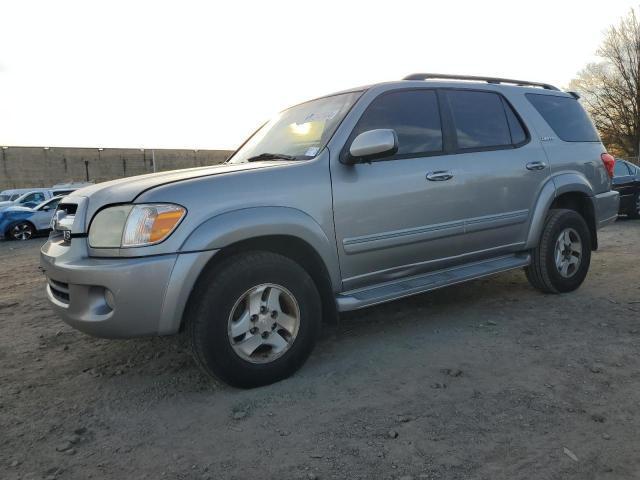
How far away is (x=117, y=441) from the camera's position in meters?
2.36

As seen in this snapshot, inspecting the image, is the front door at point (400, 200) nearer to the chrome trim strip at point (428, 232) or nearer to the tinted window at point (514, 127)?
the chrome trim strip at point (428, 232)

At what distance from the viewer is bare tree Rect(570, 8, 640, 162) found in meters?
29.5

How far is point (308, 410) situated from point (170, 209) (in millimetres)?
1276

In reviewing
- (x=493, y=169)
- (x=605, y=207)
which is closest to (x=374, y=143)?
(x=493, y=169)

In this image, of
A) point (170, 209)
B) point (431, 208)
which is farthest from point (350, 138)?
point (170, 209)

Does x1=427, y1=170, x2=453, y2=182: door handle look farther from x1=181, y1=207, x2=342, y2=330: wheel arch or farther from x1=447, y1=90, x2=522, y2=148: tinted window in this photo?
x1=181, y1=207, x2=342, y2=330: wheel arch

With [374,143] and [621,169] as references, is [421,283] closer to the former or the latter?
[374,143]

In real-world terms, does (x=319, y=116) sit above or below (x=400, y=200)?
above

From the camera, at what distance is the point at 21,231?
1364cm

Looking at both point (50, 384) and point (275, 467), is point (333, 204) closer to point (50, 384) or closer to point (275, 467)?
point (275, 467)

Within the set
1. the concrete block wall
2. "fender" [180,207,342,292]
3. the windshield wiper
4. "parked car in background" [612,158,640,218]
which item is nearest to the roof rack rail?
the windshield wiper

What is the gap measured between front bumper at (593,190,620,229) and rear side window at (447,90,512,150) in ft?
4.00

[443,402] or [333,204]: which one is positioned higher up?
[333,204]

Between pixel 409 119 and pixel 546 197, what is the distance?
1576 mm
